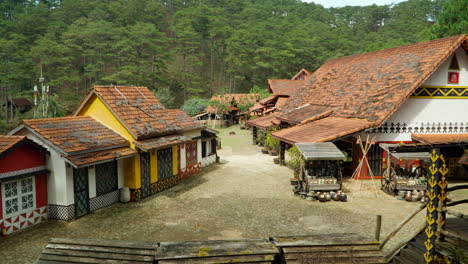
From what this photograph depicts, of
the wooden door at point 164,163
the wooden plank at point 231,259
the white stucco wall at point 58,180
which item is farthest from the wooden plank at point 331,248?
the wooden door at point 164,163

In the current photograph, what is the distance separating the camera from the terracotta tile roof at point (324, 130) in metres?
16.2

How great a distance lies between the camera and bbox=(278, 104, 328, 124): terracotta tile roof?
71.9 ft

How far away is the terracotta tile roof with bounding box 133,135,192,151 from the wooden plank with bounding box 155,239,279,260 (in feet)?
27.2

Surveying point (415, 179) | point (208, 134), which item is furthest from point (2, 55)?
point (415, 179)

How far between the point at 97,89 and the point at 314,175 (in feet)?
37.2

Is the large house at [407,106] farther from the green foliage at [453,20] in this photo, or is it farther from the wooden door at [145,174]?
the green foliage at [453,20]

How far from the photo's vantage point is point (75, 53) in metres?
55.7

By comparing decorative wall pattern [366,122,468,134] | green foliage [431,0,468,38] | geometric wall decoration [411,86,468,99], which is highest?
green foliage [431,0,468,38]

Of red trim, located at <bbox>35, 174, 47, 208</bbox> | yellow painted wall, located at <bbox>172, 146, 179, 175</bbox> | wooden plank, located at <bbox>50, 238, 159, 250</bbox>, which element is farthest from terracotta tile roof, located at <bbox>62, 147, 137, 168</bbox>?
wooden plank, located at <bbox>50, 238, 159, 250</bbox>

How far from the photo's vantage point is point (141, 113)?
1647cm

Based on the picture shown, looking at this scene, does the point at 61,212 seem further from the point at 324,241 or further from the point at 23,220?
the point at 324,241

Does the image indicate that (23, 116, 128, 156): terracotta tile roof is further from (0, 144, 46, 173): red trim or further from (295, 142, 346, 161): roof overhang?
(295, 142, 346, 161): roof overhang

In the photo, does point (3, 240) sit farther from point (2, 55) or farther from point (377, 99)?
point (2, 55)

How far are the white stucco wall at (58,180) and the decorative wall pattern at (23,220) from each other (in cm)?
54
